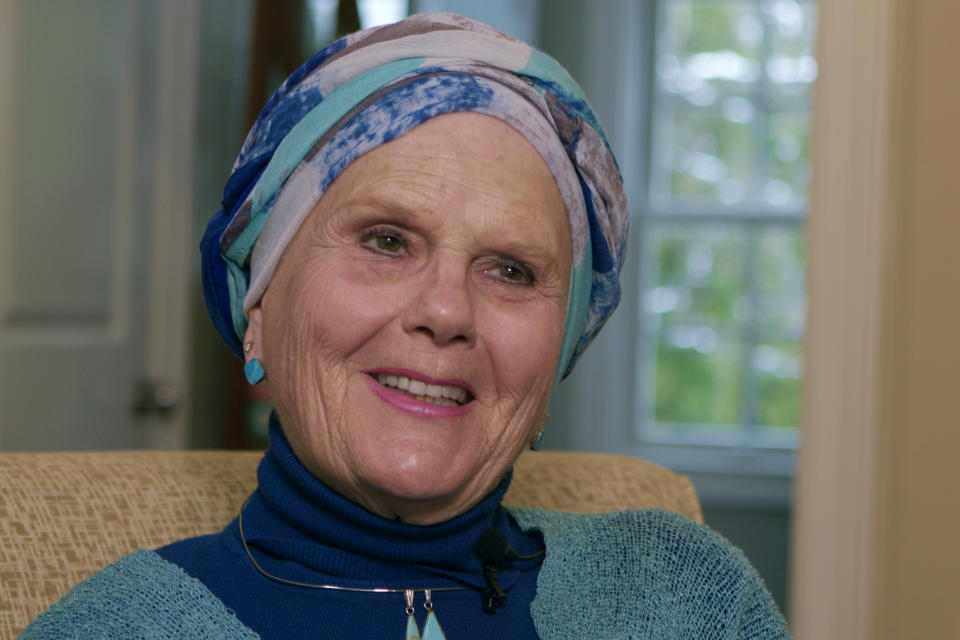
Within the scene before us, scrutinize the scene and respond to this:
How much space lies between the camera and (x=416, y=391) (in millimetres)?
1015

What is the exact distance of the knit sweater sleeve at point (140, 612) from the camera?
975 mm

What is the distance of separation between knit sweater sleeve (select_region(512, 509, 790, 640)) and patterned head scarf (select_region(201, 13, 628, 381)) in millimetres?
238

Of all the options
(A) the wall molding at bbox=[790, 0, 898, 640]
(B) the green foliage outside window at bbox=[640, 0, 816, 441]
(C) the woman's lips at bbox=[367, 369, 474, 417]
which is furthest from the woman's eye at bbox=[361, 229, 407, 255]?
(B) the green foliage outside window at bbox=[640, 0, 816, 441]

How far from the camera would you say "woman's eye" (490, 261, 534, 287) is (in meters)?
1.07

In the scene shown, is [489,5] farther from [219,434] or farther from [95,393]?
[95,393]

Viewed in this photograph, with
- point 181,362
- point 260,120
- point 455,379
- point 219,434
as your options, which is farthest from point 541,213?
point 219,434

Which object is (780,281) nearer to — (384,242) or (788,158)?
(788,158)

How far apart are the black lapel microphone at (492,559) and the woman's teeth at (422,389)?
173 millimetres

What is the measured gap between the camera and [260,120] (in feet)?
3.67

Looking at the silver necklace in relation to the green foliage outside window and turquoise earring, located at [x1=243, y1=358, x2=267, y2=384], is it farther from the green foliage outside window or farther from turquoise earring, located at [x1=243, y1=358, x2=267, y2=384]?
the green foliage outside window

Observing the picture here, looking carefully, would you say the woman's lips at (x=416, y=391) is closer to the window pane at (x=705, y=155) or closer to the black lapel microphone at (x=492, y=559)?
the black lapel microphone at (x=492, y=559)

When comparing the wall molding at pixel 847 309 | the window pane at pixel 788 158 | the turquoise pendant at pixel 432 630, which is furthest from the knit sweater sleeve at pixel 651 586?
the window pane at pixel 788 158

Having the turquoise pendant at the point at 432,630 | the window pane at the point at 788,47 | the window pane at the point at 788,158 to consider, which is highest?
the window pane at the point at 788,47

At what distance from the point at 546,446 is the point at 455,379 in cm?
326
